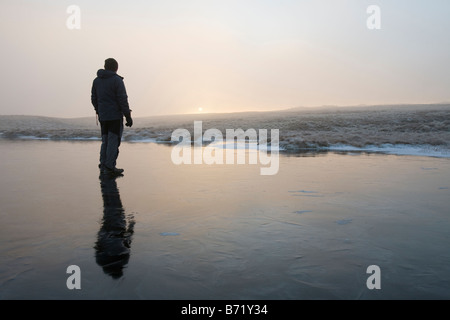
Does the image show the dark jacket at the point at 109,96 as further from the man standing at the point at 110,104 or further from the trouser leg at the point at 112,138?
the trouser leg at the point at 112,138

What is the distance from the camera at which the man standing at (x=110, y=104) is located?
23.9 ft

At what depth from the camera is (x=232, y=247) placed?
11.0 ft

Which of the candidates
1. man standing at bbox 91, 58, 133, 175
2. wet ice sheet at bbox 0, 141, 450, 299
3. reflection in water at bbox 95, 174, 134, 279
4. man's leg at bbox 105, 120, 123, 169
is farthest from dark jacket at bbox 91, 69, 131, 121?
reflection in water at bbox 95, 174, 134, 279

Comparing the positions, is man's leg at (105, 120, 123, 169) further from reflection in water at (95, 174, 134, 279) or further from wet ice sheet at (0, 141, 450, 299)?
reflection in water at (95, 174, 134, 279)

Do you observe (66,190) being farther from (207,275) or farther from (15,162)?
(15,162)

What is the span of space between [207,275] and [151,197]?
3.21 m

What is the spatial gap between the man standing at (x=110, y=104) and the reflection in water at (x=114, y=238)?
7.46 ft

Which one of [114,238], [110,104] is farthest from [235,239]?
[110,104]

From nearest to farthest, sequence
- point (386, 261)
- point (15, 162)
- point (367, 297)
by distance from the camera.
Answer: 1. point (367, 297)
2. point (386, 261)
3. point (15, 162)

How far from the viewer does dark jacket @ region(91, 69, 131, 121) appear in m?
7.27

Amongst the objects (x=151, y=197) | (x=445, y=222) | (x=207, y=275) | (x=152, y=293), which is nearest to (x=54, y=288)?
(x=152, y=293)

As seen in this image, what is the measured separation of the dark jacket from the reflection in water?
2.50 m

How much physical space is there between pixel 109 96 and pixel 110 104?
171 mm

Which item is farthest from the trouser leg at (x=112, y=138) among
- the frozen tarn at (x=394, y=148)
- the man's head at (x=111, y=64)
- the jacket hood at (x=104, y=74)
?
the frozen tarn at (x=394, y=148)
